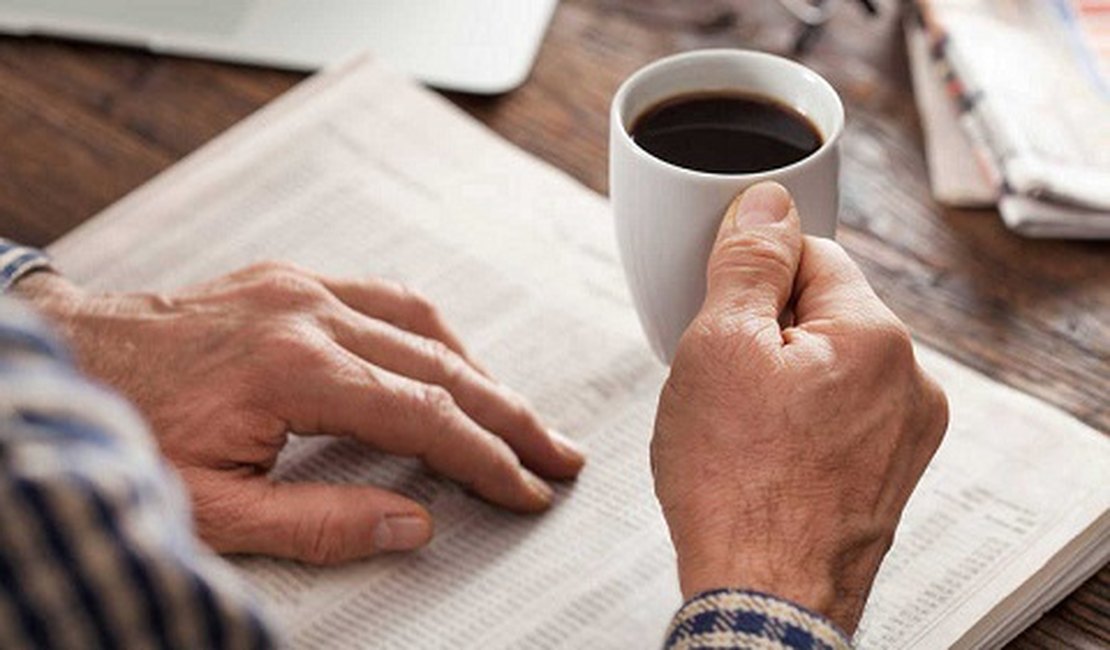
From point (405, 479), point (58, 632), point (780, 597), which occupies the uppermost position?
point (58, 632)

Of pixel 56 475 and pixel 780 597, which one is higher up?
pixel 56 475

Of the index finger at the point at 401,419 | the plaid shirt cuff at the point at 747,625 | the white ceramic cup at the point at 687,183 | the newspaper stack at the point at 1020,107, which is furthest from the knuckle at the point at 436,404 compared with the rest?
the newspaper stack at the point at 1020,107

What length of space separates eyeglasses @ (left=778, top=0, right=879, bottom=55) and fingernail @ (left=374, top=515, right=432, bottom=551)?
455mm

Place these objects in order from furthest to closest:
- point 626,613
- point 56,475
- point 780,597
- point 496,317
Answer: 1. point 496,317
2. point 626,613
3. point 780,597
4. point 56,475

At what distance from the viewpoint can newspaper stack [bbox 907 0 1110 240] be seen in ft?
3.19

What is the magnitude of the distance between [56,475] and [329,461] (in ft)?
1.60

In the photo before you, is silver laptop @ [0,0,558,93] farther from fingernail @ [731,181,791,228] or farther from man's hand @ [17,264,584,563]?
fingernail @ [731,181,791,228]

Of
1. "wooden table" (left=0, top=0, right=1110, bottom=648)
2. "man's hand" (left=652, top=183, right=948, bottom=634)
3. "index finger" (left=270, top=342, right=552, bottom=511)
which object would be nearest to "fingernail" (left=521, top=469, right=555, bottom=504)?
"index finger" (left=270, top=342, right=552, bottom=511)

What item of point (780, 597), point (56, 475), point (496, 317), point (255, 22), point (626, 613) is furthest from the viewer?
point (255, 22)

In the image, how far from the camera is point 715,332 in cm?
71

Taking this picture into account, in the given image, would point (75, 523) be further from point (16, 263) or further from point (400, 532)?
point (16, 263)

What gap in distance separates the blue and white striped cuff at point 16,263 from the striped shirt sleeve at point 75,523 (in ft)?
1.68

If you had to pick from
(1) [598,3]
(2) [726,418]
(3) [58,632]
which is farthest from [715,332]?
(1) [598,3]

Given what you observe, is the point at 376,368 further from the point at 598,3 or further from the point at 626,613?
the point at 598,3
